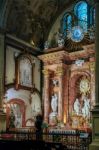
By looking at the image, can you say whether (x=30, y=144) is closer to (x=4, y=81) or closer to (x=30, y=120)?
(x=4, y=81)

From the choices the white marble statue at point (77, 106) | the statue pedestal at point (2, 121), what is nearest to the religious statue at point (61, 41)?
the white marble statue at point (77, 106)

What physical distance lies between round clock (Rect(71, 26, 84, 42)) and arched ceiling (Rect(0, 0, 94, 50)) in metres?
2.07

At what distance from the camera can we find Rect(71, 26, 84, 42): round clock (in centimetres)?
2120

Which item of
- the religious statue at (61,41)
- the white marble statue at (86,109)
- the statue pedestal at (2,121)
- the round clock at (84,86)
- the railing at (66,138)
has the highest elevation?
the religious statue at (61,41)

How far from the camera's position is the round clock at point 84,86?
21.1 metres

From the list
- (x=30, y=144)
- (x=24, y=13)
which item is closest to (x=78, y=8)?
(x=24, y=13)

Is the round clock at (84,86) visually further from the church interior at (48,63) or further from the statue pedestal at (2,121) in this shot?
the statue pedestal at (2,121)

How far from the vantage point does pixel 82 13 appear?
72.4 ft

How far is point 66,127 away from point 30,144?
11372 millimetres

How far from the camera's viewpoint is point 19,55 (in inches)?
826

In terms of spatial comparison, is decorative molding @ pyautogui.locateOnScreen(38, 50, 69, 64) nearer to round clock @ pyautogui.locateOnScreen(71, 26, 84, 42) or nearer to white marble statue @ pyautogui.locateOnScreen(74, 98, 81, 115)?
round clock @ pyautogui.locateOnScreen(71, 26, 84, 42)

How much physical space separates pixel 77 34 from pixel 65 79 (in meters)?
2.93

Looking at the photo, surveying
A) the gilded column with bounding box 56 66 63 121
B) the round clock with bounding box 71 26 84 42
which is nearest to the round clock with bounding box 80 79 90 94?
the gilded column with bounding box 56 66 63 121

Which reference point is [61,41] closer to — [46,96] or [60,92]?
[60,92]
